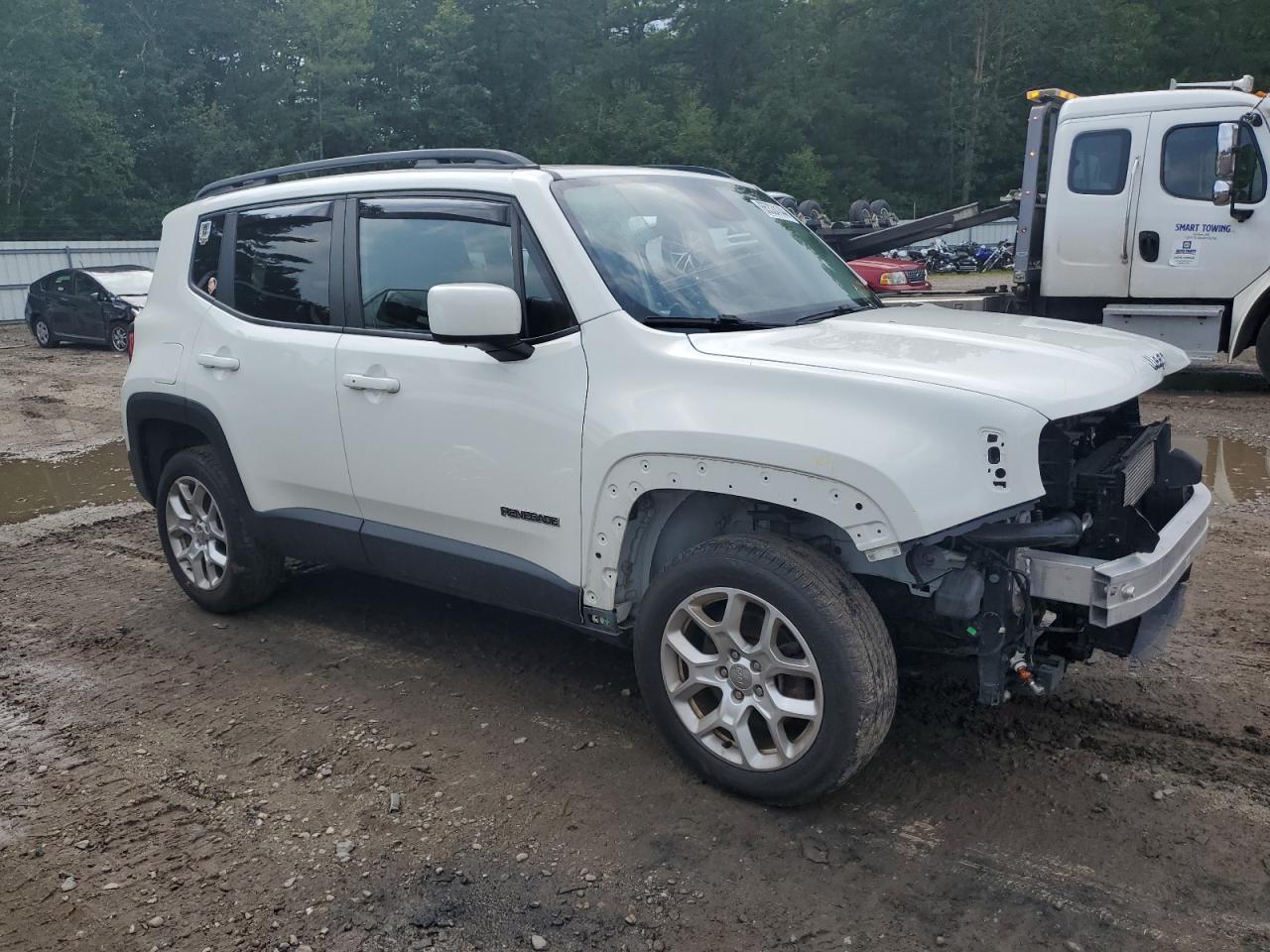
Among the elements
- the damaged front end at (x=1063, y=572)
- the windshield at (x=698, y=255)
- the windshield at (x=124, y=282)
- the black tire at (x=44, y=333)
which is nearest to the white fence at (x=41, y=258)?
the black tire at (x=44, y=333)

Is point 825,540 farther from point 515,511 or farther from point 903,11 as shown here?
point 903,11

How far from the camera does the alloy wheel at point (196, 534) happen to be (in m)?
5.19

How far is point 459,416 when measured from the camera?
3961mm

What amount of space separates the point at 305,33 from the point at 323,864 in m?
46.0

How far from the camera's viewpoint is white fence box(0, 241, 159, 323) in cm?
2547

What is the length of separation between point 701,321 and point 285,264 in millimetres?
2075

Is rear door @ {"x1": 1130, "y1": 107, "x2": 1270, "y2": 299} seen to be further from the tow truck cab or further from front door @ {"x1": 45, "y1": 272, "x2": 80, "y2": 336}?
front door @ {"x1": 45, "y1": 272, "x2": 80, "y2": 336}

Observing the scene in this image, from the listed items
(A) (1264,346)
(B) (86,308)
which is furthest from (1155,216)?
(B) (86,308)

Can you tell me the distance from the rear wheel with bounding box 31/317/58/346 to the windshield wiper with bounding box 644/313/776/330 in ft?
60.8

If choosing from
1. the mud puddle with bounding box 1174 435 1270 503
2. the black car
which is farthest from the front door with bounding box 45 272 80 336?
the mud puddle with bounding box 1174 435 1270 503

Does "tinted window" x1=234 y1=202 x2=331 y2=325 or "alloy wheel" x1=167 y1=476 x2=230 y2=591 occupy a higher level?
"tinted window" x1=234 y1=202 x2=331 y2=325

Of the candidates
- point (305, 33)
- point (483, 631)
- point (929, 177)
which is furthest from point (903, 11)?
point (483, 631)

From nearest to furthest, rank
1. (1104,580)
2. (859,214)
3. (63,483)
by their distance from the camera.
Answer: (1104,580), (63,483), (859,214)

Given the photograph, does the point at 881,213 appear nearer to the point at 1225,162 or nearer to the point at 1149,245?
the point at 1149,245
